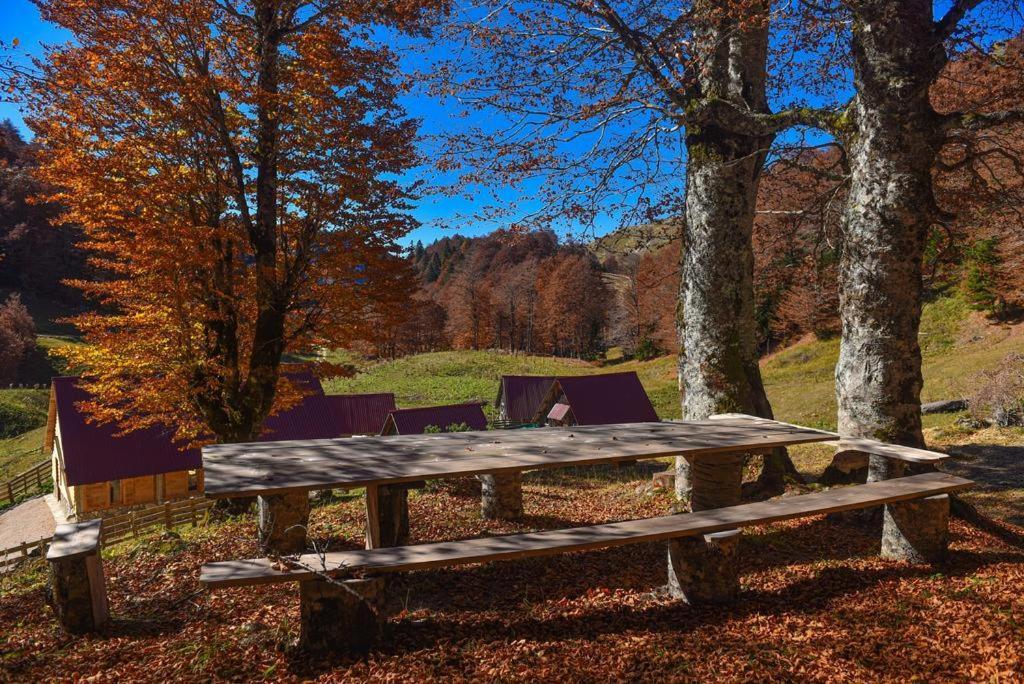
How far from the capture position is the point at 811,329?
4456 centimetres

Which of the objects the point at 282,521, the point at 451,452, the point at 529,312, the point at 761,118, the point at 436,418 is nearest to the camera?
the point at 451,452

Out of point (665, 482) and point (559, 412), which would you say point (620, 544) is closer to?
point (665, 482)

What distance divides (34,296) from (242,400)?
72.5 meters

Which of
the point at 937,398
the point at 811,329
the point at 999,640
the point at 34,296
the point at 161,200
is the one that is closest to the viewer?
the point at 999,640

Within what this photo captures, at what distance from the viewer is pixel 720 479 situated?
228 inches

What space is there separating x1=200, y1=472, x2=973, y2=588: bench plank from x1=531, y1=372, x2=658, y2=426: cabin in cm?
2044

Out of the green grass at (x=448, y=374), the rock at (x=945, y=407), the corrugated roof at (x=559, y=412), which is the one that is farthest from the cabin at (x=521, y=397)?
the rock at (x=945, y=407)

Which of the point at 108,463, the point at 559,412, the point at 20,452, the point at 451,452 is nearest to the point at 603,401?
the point at 559,412

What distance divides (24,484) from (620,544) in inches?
1313

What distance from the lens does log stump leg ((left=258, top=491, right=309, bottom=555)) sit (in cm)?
588

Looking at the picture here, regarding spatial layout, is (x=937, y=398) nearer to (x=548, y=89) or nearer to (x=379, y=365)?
(x=548, y=89)

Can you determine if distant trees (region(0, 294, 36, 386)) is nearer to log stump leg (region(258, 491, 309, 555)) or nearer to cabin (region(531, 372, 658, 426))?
cabin (region(531, 372, 658, 426))

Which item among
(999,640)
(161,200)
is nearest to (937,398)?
(999,640)

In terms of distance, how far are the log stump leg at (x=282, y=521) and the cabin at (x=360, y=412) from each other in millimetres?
21476
